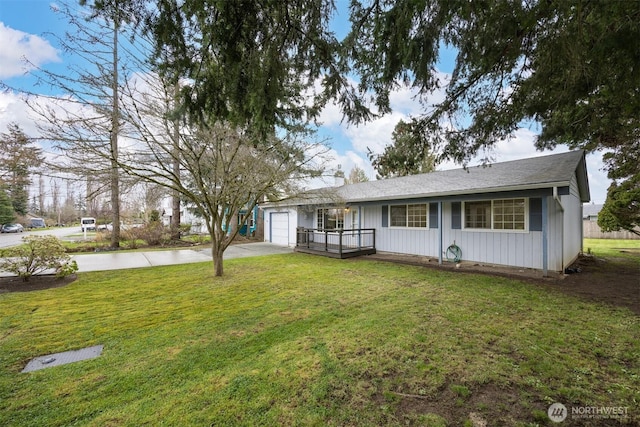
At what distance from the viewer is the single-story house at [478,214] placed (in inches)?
278

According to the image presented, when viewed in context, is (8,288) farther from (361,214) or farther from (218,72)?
(361,214)

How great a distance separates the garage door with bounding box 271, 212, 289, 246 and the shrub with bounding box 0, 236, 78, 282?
364 inches

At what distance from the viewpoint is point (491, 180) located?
26.4 feet

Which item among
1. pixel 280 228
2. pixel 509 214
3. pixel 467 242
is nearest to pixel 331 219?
pixel 280 228

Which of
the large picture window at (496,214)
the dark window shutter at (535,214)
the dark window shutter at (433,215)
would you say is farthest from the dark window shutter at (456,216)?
the dark window shutter at (535,214)

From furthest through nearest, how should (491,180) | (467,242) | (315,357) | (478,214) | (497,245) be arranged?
1. (467,242)
2. (478,214)
3. (491,180)
4. (497,245)
5. (315,357)

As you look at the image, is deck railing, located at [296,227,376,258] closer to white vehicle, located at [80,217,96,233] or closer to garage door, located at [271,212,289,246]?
garage door, located at [271,212,289,246]

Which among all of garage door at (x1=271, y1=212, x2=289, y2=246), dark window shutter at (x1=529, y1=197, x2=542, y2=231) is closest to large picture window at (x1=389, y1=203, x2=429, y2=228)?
dark window shutter at (x1=529, y1=197, x2=542, y2=231)

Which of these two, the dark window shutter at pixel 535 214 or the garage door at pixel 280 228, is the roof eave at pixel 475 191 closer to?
the dark window shutter at pixel 535 214

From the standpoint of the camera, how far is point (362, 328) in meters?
3.60

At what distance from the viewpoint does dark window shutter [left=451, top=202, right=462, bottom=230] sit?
8666 mm

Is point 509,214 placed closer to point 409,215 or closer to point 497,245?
point 497,245

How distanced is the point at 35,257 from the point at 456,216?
1187 centimetres

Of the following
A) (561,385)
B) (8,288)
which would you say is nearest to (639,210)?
(561,385)
